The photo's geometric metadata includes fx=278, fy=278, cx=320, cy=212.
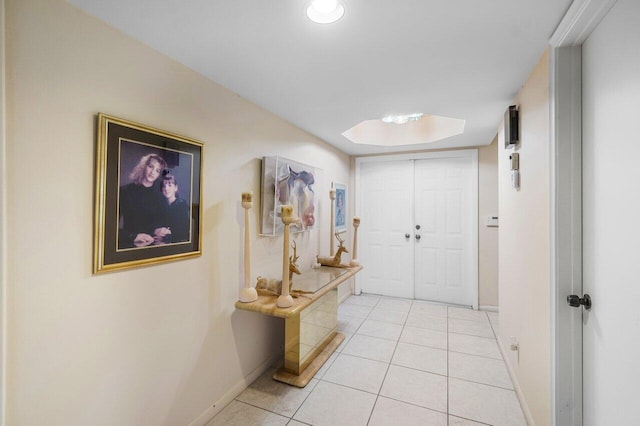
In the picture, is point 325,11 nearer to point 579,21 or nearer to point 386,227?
point 579,21

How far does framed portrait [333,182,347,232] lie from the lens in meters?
3.67

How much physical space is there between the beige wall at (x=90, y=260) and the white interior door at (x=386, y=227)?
2706 millimetres

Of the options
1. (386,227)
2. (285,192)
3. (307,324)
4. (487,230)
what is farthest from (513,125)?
(386,227)

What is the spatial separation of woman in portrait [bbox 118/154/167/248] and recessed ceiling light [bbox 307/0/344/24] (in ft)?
3.32

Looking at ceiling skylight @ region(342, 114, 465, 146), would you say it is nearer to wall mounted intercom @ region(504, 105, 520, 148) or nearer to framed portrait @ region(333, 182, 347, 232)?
framed portrait @ region(333, 182, 347, 232)

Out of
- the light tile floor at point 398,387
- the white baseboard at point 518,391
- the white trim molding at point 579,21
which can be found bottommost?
the light tile floor at point 398,387

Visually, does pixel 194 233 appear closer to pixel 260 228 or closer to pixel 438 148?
pixel 260 228

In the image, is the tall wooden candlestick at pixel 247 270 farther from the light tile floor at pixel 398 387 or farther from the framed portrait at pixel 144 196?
the light tile floor at pixel 398 387

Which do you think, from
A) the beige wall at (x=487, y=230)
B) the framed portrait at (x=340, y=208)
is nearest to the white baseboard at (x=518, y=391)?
the beige wall at (x=487, y=230)

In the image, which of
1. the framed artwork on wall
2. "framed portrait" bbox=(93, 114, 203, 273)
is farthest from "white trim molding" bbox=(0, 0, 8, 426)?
the framed artwork on wall

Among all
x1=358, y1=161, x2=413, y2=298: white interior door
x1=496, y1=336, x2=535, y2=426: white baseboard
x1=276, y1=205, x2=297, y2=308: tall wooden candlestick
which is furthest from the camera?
x1=358, y1=161, x2=413, y2=298: white interior door

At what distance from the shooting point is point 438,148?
376 centimetres

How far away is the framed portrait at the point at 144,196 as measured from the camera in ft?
4.00

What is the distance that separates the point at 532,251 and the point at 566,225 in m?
0.40
